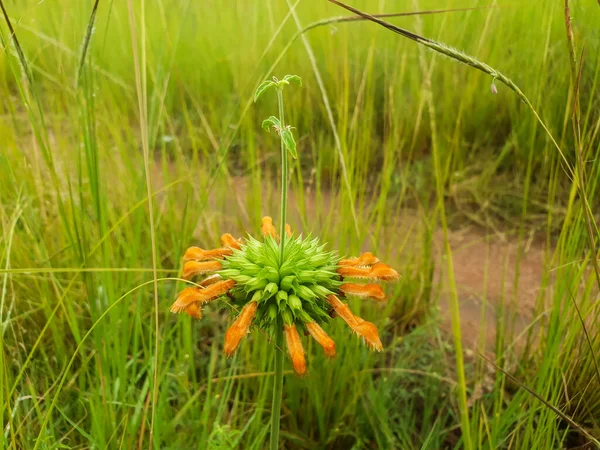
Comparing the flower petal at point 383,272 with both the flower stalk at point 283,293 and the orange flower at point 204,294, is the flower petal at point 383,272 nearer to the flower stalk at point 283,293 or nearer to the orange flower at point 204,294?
the flower stalk at point 283,293

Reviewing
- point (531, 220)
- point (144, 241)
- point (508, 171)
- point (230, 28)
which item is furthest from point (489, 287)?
point (230, 28)

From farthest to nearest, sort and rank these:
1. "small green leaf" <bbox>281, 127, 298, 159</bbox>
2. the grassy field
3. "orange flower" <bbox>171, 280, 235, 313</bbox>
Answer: the grassy field → "orange flower" <bbox>171, 280, 235, 313</bbox> → "small green leaf" <bbox>281, 127, 298, 159</bbox>

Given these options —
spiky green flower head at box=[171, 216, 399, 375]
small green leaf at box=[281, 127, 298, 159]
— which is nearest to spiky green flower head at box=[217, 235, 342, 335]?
spiky green flower head at box=[171, 216, 399, 375]

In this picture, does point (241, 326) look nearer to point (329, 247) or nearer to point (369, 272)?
point (369, 272)

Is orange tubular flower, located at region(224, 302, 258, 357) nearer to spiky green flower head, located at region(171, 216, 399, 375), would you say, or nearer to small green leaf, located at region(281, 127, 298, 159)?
spiky green flower head, located at region(171, 216, 399, 375)

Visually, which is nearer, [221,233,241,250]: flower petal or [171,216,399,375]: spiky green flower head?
[171,216,399,375]: spiky green flower head

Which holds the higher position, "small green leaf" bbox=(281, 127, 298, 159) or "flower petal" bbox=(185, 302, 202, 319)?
"small green leaf" bbox=(281, 127, 298, 159)
